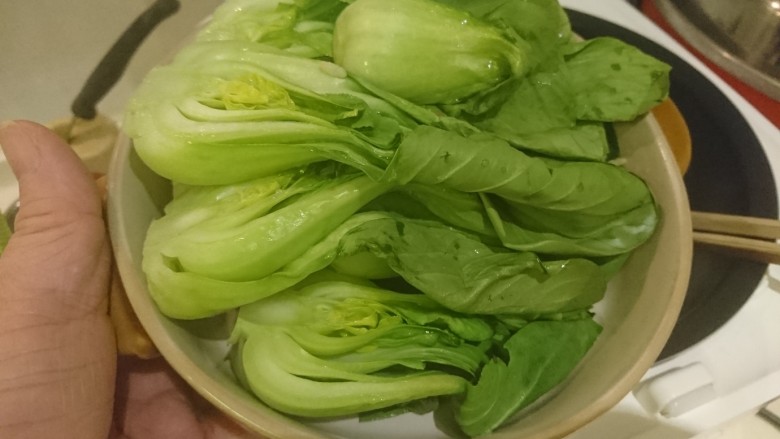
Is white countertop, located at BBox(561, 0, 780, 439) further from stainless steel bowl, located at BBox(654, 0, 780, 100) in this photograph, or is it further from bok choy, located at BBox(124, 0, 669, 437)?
stainless steel bowl, located at BBox(654, 0, 780, 100)

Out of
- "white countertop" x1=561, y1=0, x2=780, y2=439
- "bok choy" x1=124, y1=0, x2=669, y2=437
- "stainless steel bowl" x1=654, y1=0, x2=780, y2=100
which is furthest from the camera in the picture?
"stainless steel bowl" x1=654, y1=0, x2=780, y2=100

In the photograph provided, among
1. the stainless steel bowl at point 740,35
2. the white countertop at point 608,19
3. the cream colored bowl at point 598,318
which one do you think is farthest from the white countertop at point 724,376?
the stainless steel bowl at point 740,35

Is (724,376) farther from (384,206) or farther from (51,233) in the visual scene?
(51,233)

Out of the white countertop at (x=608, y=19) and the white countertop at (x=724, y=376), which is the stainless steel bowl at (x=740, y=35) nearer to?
the white countertop at (x=608, y=19)


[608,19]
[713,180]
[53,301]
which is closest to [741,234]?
[713,180]

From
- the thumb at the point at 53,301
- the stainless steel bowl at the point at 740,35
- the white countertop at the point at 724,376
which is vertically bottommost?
the white countertop at the point at 724,376

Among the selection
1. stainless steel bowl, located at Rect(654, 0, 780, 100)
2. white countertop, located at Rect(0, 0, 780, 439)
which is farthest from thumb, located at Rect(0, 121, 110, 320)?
stainless steel bowl, located at Rect(654, 0, 780, 100)
